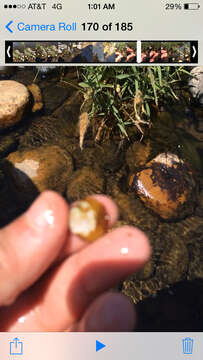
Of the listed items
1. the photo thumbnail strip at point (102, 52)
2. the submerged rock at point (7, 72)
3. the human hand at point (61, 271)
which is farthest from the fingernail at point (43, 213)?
the submerged rock at point (7, 72)

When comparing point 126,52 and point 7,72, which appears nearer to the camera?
point 126,52

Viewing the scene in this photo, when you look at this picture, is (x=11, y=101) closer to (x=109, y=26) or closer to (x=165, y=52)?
(x=109, y=26)

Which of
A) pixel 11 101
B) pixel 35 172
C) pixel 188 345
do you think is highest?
pixel 11 101

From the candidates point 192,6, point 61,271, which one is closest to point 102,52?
point 192,6

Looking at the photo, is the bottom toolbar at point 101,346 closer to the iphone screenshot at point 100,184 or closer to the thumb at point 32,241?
the iphone screenshot at point 100,184

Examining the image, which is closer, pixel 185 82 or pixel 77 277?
pixel 77 277

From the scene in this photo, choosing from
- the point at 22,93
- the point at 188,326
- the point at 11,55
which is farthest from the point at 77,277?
the point at 22,93

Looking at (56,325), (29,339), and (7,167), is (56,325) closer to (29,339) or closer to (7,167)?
(29,339)
